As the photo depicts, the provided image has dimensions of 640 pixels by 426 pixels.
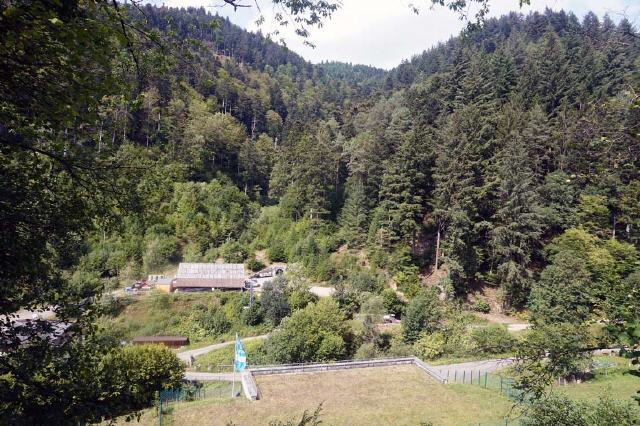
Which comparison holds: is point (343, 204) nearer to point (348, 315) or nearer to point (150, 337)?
point (348, 315)

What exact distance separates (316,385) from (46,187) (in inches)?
600

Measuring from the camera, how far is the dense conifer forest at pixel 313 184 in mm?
3607

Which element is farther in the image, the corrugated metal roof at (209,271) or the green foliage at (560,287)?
the corrugated metal roof at (209,271)

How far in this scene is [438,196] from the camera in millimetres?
30219

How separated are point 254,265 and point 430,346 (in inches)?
754

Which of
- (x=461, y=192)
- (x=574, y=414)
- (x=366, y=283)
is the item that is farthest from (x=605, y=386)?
(x=366, y=283)

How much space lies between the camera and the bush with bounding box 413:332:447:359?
22.0m

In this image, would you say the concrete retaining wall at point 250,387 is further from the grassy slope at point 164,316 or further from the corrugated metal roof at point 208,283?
the corrugated metal roof at point 208,283

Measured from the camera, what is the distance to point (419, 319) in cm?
2333

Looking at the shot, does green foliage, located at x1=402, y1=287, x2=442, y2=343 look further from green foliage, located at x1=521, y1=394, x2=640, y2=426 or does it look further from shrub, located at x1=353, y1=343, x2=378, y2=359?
green foliage, located at x1=521, y1=394, x2=640, y2=426

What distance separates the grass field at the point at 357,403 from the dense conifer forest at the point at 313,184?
4.12 metres

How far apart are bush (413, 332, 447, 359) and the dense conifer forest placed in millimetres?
964

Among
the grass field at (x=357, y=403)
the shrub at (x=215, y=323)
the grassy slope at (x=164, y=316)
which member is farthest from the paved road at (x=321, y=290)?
the grass field at (x=357, y=403)

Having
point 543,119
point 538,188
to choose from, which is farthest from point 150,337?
point 543,119
